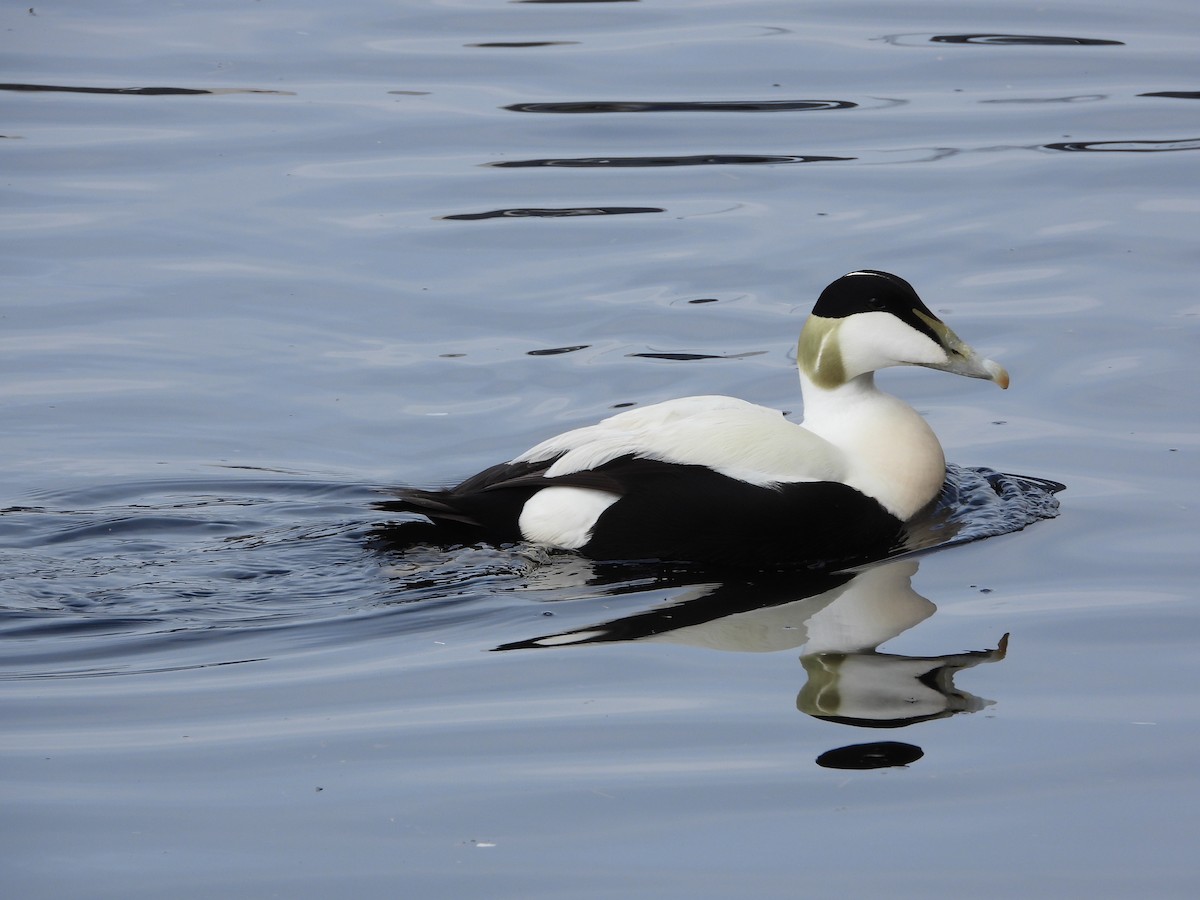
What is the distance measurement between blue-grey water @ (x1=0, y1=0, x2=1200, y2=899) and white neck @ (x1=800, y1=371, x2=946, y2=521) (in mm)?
270

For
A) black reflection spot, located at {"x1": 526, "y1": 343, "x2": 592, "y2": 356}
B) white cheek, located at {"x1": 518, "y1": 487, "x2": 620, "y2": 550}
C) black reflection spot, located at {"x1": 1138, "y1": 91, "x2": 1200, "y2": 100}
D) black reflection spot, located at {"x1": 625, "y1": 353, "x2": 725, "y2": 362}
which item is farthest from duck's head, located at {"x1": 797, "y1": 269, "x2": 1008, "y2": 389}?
black reflection spot, located at {"x1": 1138, "y1": 91, "x2": 1200, "y2": 100}

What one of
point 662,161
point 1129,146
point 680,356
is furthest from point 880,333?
point 1129,146

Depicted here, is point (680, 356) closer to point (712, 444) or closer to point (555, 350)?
point (555, 350)

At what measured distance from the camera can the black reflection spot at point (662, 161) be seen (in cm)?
988

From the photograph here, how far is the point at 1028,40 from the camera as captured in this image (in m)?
12.3

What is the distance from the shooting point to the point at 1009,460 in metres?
5.99

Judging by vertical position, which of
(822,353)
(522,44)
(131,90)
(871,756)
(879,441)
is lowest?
(871,756)

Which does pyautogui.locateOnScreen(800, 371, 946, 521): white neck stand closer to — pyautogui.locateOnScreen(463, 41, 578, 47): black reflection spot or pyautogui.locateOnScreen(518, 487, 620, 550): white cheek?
pyautogui.locateOnScreen(518, 487, 620, 550): white cheek

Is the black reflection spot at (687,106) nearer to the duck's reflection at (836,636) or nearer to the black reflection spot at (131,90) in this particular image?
the black reflection spot at (131,90)

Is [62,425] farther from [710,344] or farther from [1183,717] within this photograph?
[1183,717]

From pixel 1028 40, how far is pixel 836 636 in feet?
28.7

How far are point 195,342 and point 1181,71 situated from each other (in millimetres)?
7051

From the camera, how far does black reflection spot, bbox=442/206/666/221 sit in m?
9.09

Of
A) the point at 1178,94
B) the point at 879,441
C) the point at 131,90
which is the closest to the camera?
the point at 879,441
